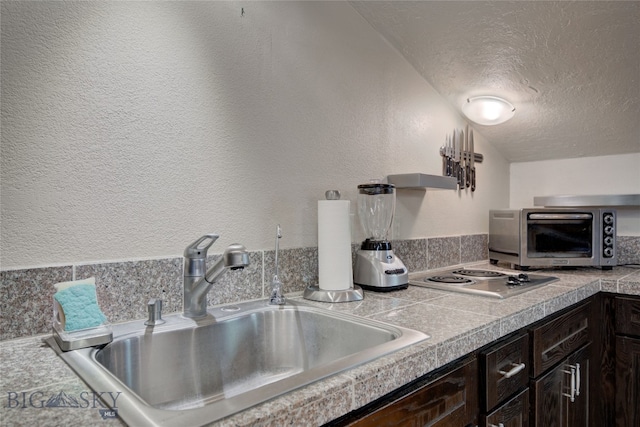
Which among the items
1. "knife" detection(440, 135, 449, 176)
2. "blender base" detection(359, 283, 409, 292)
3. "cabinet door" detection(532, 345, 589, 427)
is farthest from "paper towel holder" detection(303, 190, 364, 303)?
"knife" detection(440, 135, 449, 176)

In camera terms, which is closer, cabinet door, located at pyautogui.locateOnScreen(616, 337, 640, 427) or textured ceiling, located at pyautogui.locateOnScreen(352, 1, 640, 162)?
textured ceiling, located at pyautogui.locateOnScreen(352, 1, 640, 162)

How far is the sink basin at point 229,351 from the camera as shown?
2.63 ft

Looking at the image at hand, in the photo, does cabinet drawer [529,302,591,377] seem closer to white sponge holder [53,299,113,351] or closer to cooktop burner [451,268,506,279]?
cooktop burner [451,268,506,279]

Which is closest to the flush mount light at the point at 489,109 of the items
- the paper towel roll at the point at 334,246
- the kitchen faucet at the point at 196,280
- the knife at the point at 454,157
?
the knife at the point at 454,157

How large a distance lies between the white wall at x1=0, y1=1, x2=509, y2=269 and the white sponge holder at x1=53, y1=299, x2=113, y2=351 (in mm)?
141

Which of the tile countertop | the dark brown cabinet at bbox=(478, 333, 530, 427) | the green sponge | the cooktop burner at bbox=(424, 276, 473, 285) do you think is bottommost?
the dark brown cabinet at bbox=(478, 333, 530, 427)

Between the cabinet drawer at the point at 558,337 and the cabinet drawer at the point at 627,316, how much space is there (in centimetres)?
13

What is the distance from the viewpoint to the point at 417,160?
1.89 meters

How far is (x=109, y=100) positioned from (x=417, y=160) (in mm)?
1301

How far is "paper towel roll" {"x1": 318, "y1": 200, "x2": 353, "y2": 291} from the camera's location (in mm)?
1297

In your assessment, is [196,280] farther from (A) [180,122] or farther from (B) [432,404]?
(B) [432,404]

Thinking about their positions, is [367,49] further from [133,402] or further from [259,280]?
[133,402]

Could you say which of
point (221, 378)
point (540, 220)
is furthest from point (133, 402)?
point (540, 220)

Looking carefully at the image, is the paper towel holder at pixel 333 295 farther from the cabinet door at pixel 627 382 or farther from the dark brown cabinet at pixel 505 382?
the cabinet door at pixel 627 382
